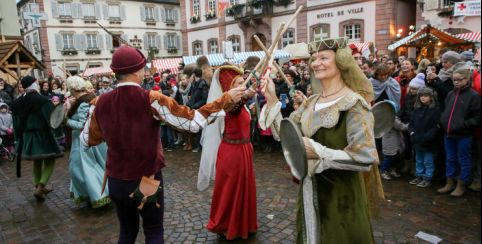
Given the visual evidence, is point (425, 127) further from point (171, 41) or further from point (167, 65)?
point (171, 41)

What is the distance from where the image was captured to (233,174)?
3.72 meters

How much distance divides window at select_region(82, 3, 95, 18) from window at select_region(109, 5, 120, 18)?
1.69 m

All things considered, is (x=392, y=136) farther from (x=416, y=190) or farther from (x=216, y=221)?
(x=216, y=221)

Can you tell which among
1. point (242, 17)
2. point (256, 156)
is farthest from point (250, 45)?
point (256, 156)

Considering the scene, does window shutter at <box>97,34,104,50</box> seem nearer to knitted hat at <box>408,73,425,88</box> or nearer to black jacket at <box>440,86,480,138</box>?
knitted hat at <box>408,73,425,88</box>

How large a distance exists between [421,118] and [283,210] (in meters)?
2.55

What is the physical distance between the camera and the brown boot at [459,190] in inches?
191

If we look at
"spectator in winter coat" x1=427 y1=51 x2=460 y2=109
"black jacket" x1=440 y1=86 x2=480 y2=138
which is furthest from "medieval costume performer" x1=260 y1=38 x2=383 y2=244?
"spectator in winter coat" x1=427 y1=51 x2=460 y2=109

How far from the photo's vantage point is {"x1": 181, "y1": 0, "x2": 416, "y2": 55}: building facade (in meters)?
19.3

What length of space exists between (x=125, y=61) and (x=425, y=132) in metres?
4.48

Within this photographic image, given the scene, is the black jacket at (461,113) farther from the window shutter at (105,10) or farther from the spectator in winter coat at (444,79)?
the window shutter at (105,10)

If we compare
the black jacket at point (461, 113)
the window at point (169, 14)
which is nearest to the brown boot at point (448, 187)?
the black jacket at point (461, 113)

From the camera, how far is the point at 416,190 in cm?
516

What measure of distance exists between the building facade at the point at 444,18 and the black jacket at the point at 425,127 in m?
12.8
